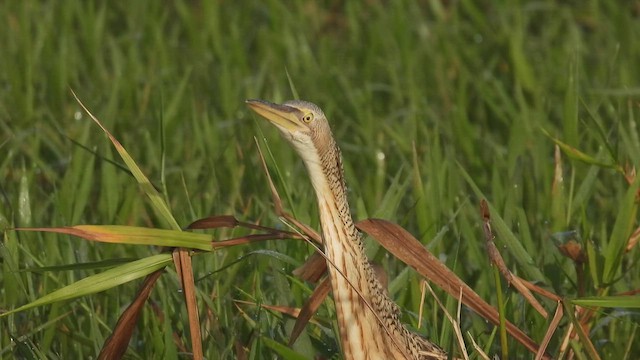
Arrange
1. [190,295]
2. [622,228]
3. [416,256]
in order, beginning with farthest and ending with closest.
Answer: [622,228] → [416,256] → [190,295]

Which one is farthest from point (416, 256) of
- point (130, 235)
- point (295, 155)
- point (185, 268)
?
point (295, 155)

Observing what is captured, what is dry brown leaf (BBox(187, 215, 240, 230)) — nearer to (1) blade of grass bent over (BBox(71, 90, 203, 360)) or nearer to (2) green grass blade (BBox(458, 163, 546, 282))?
(1) blade of grass bent over (BBox(71, 90, 203, 360))

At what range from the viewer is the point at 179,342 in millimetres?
3543

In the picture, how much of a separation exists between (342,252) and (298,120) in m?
0.28

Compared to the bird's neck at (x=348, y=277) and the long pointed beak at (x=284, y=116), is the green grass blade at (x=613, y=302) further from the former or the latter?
the long pointed beak at (x=284, y=116)

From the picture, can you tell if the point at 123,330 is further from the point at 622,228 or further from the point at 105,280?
the point at 622,228

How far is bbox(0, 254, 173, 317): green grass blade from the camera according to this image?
2.84 m

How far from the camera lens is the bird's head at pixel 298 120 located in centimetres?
269

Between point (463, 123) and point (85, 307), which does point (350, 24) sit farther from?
point (85, 307)

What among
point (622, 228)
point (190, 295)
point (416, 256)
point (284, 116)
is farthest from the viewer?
point (622, 228)

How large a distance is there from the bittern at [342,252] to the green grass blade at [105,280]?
346 millimetres

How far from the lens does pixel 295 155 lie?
5.27m

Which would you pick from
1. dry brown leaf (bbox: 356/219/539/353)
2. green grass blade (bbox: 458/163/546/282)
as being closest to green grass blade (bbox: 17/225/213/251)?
dry brown leaf (bbox: 356/219/539/353)

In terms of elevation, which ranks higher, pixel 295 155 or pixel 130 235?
pixel 130 235
